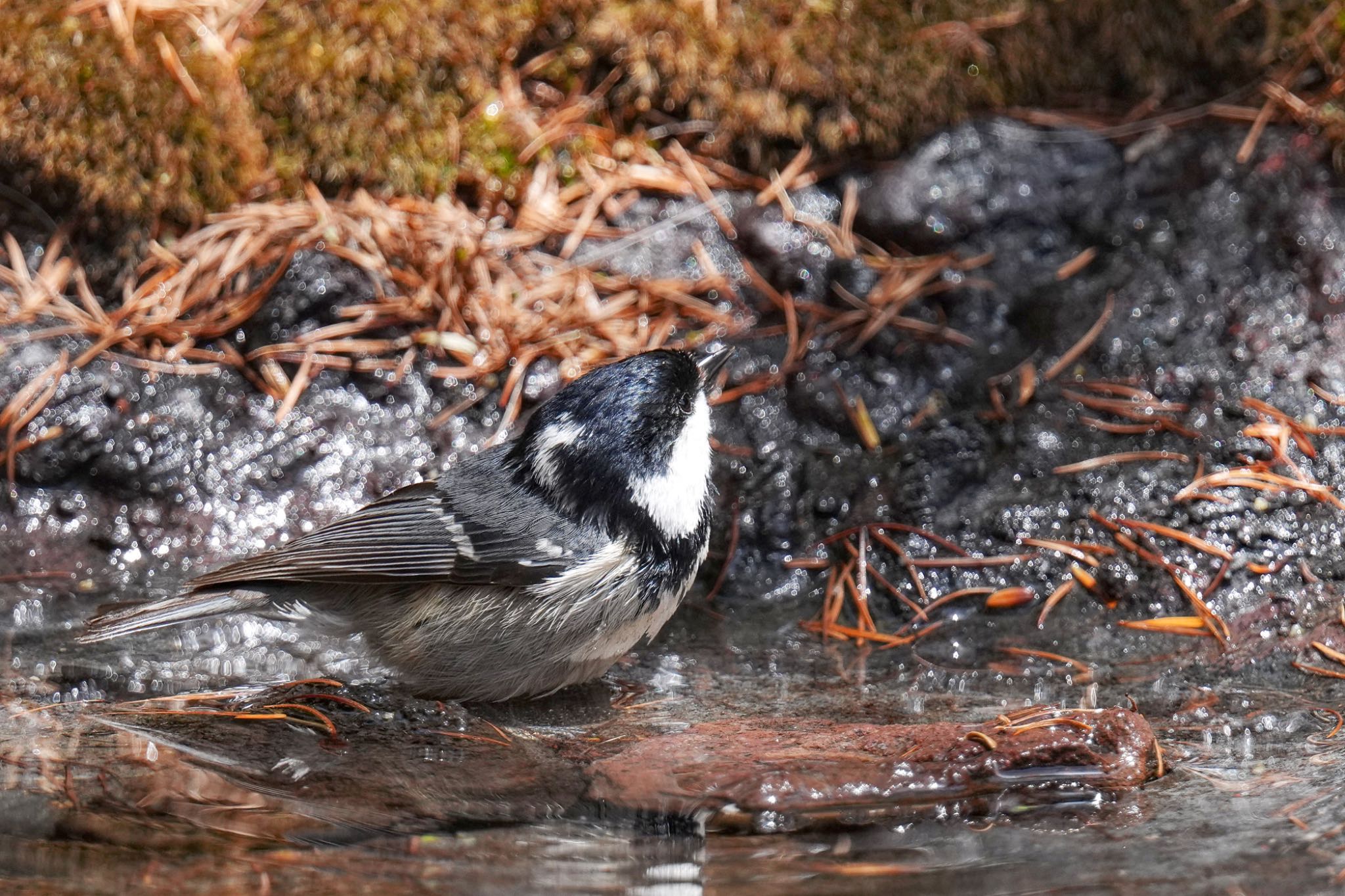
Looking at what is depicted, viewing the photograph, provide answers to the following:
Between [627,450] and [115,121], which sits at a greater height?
[115,121]

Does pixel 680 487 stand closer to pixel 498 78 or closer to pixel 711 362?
pixel 711 362

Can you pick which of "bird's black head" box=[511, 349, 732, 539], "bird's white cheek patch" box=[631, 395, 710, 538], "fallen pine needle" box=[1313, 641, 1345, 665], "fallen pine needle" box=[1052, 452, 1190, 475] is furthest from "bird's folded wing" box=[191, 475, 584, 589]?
"fallen pine needle" box=[1313, 641, 1345, 665]

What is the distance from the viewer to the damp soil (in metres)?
2.30

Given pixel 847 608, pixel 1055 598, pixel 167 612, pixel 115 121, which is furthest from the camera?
pixel 115 121

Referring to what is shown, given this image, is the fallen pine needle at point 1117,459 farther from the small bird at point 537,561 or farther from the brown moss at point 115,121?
the brown moss at point 115,121

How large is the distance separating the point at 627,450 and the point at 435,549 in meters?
0.68

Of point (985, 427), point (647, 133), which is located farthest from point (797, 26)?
point (985, 427)

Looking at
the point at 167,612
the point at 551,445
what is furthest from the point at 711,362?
the point at 167,612

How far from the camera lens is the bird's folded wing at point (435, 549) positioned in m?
3.52

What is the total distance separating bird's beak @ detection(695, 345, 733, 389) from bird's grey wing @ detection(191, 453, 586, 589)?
0.68 meters

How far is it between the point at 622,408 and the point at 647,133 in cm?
209

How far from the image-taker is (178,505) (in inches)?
167

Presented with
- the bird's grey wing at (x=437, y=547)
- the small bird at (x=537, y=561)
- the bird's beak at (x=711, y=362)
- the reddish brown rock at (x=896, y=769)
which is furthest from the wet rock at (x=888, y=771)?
the bird's beak at (x=711, y=362)

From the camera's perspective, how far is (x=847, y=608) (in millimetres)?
3971
